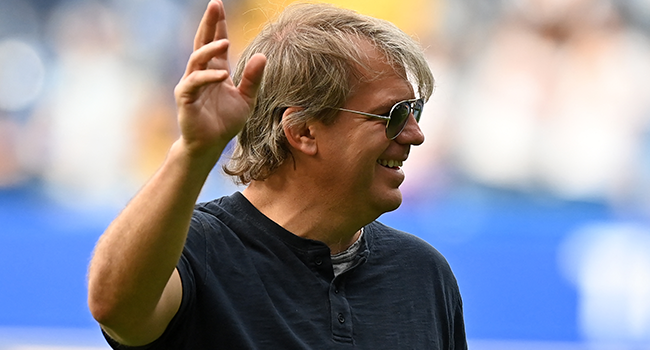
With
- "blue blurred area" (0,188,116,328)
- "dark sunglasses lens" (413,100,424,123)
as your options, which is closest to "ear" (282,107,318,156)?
"dark sunglasses lens" (413,100,424,123)

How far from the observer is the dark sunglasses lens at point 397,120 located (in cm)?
199

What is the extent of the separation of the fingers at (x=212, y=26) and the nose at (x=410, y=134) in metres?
0.66

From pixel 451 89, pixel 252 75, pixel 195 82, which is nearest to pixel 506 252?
pixel 451 89

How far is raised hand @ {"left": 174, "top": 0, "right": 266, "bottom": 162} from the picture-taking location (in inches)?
56.7

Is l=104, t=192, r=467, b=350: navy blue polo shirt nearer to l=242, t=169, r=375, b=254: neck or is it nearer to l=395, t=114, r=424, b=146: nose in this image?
l=242, t=169, r=375, b=254: neck

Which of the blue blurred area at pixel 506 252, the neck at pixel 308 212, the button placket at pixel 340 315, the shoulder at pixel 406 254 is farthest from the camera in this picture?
the blue blurred area at pixel 506 252

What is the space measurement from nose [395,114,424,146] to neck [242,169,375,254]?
0.73 feet

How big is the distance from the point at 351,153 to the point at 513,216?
133 inches

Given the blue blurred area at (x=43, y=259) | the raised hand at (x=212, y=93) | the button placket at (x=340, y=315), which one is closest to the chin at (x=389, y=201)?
the button placket at (x=340, y=315)

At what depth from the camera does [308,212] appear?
1.97 metres

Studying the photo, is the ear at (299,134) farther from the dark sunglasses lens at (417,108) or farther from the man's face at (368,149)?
the dark sunglasses lens at (417,108)

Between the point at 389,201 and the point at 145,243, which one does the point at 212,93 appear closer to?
the point at 145,243

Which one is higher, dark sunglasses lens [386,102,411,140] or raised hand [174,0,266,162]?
dark sunglasses lens [386,102,411,140]

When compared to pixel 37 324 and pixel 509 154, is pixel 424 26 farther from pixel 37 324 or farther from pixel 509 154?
pixel 37 324
